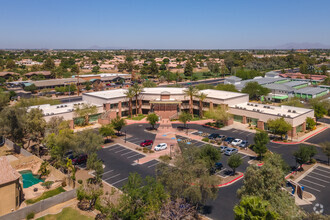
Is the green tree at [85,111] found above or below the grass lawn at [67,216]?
above

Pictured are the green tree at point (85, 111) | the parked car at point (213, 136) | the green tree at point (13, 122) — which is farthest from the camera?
the green tree at point (85, 111)

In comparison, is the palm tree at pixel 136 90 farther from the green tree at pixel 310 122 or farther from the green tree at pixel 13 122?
the green tree at pixel 310 122

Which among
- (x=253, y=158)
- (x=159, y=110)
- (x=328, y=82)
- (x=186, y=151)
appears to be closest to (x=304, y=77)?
(x=328, y=82)

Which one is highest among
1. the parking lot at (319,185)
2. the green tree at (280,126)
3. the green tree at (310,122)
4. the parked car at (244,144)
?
the green tree at (280,126)

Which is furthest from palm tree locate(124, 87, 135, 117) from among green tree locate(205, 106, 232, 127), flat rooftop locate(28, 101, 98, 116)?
green tree locate(205, 106, 232, 127)

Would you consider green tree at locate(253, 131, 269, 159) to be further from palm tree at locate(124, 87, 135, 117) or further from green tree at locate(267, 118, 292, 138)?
palm tree at locate(124, 87, 135, 117)

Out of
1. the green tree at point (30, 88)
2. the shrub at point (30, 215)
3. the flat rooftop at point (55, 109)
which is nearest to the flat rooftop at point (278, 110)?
the flat rooftop at point (55, 109)
